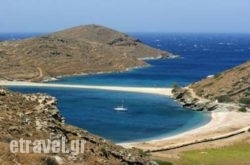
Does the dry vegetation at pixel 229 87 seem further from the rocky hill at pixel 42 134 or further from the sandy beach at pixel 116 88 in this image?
the rocky hill at pixel 42 134

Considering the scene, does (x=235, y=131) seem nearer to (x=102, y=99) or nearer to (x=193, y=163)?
(x=193, y=163)

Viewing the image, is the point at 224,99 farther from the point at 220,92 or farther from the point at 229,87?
the point at 229,87

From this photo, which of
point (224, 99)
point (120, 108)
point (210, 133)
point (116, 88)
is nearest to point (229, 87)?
point (224, 99)

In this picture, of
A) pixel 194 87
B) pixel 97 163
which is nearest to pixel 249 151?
pixel 97 163

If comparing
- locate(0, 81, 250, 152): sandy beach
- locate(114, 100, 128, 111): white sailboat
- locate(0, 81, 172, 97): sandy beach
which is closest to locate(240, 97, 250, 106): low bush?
locate(0, 81, 250, 152): sandy beach

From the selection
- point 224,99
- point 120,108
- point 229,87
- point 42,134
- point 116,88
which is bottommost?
point 116,88

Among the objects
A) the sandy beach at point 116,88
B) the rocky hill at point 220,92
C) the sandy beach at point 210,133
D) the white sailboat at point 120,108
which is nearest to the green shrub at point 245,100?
the rocky hill at point 220,92

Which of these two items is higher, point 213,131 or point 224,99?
point 213,131

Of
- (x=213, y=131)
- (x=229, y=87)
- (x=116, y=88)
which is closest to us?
(x=213, y=131)

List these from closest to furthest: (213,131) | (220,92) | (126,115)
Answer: (213,131)
(126,115)
(220,92)
